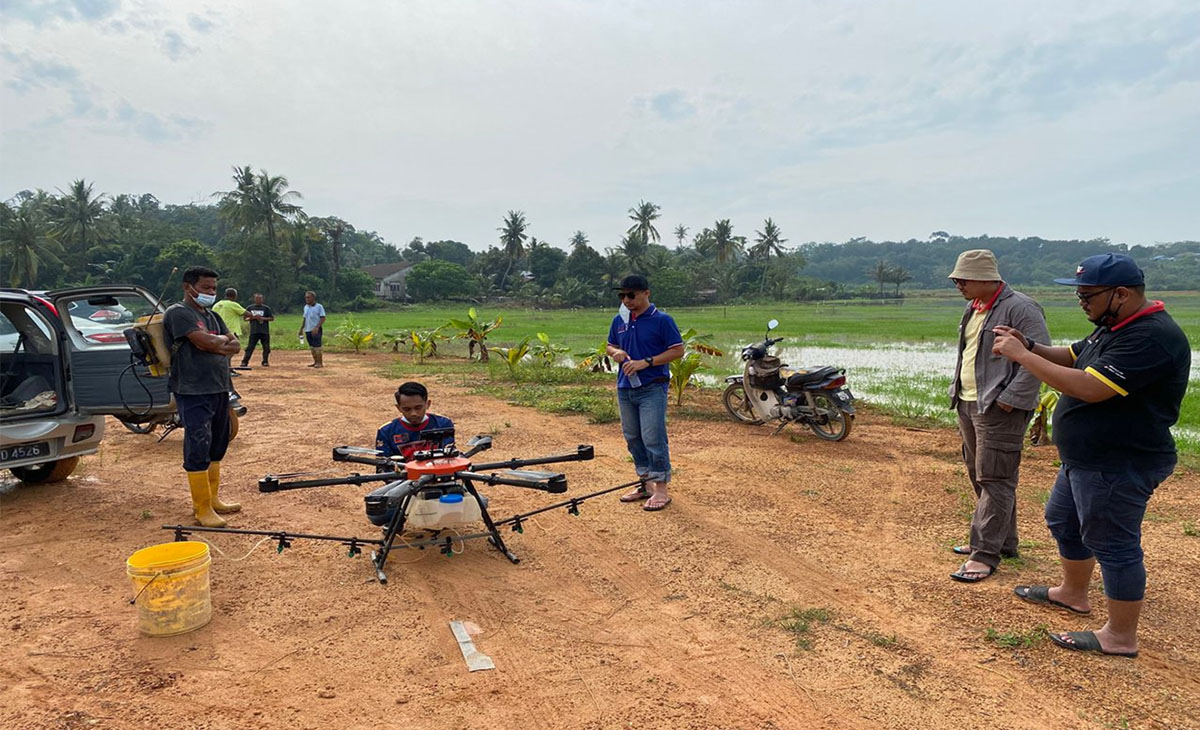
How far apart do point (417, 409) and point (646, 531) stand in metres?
1.73

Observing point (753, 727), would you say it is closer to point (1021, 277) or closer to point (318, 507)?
point (318, 507)

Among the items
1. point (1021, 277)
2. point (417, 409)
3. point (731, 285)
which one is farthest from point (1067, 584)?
point (1021, 277)

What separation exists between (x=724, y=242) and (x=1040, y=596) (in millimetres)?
72697

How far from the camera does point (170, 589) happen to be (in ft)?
10.5

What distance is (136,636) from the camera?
328 cm

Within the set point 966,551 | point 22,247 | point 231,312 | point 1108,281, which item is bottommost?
point 966,551

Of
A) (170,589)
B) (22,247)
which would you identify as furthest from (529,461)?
(22,247)

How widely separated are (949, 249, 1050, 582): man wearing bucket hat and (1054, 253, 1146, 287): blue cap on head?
68 centimetres

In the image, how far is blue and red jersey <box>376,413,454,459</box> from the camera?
4.25 metres

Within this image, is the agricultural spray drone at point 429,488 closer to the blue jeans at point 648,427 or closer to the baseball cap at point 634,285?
the blue jeans at point 648,427

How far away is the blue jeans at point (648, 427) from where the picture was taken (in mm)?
5070

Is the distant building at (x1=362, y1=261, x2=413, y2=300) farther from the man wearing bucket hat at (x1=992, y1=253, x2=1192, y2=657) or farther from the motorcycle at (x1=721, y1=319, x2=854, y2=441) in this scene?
the man wearing bucket hat at (x1=992, y1=253, x2=1192, y2=657)

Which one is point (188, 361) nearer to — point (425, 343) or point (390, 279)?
point (425, 343)

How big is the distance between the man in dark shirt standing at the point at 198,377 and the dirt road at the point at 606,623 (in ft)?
1.40
